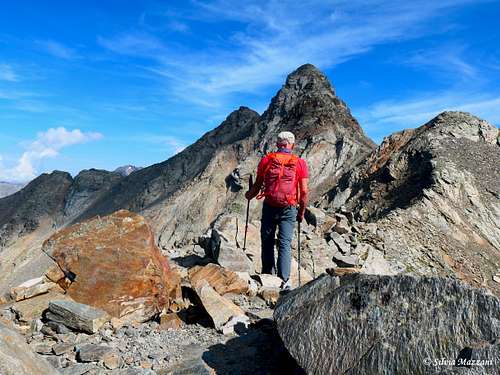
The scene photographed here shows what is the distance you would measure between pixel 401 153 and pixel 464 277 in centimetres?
1152

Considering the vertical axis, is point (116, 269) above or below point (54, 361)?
above

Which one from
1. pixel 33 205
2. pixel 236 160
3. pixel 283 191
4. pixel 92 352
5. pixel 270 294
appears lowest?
pixel 92 352

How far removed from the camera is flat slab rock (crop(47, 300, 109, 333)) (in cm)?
648

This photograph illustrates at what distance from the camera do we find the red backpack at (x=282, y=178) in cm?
917

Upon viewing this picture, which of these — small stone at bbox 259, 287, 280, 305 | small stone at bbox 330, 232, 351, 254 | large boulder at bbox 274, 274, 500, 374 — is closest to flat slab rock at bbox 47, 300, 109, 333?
large boulder at bbox 274, 274, 500, 374

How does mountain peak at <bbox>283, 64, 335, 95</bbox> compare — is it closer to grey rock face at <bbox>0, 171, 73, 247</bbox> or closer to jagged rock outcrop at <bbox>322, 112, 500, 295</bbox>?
jagged rock outcrop at <bbox>322, 112, 500, 295</bbox>

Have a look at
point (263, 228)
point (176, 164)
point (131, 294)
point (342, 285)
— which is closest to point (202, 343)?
point (131, 294)

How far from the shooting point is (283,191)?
30.2ft

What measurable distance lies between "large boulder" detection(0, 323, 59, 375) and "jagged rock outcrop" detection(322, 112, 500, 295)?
13.8 m

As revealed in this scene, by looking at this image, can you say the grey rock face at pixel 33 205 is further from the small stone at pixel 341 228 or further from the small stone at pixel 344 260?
the small stone at pixel 344 260

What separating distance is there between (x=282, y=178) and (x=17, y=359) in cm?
618

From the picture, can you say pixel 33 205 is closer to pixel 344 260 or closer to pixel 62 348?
pixel 344 260

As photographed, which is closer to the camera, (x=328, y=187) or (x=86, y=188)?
(x=328, y=187)

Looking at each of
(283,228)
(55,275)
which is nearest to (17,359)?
(55,275)
